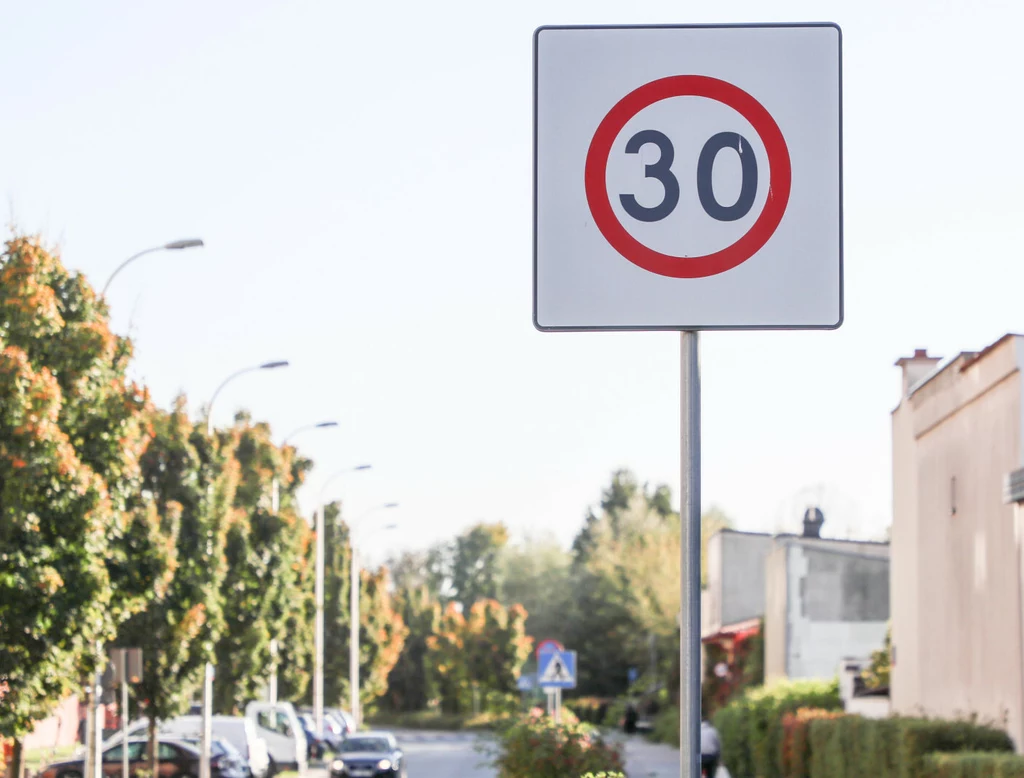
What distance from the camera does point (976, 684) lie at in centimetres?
2288

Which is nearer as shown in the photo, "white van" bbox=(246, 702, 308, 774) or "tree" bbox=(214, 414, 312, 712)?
"tree" bbox=(214, 414, 312, 712)

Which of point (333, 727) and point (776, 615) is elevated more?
point (776, 615)

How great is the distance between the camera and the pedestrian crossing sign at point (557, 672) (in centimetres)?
2909

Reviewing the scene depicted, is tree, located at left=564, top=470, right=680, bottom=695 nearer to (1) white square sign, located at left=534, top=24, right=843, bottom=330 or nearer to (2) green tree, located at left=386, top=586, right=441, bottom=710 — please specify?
(2) green tree, located at left=386, top=586, right=441, bottom=710

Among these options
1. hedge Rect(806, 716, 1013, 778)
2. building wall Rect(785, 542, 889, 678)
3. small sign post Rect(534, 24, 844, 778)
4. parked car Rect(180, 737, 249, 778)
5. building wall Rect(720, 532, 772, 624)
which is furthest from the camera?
building wall Rect(720, 532, 772, 624)

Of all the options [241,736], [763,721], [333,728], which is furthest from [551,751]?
[333,728]

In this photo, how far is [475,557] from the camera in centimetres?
12862

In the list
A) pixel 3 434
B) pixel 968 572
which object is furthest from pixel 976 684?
pixel 3 434

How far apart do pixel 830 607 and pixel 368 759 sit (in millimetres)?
15447

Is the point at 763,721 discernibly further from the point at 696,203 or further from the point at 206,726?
the point at 696,203

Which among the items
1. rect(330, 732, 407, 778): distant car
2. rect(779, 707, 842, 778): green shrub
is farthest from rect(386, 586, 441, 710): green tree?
rect(779, 707, 842, 778): green shrub

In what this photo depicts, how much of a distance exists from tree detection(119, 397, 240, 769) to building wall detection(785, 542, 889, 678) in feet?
66.3

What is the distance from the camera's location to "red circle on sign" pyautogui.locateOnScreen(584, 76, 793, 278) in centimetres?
366

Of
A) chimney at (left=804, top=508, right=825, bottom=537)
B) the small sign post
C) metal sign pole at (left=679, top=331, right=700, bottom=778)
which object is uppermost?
chimney at (left=804, top=508, right=825, bottom=537)
